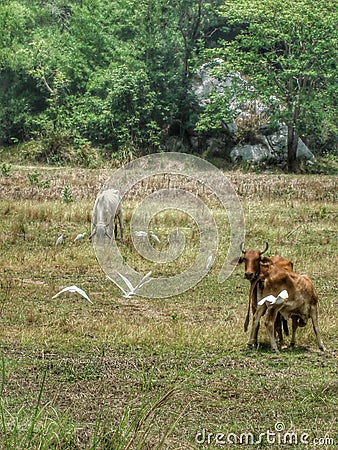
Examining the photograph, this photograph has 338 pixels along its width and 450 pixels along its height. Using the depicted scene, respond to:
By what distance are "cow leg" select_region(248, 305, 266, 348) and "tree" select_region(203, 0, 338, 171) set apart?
701 inches

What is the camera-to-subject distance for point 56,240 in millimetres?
13250

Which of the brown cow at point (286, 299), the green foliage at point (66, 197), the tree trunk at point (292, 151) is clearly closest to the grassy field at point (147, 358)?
the brown cow at point (286, 299)

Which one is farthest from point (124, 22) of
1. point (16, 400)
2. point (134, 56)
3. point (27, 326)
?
point (16, 400)

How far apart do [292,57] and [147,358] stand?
754 inches

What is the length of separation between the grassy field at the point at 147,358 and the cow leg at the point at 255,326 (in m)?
0.09

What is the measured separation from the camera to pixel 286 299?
7.33 meters

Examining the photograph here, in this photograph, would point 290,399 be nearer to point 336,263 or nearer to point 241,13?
point 336,263

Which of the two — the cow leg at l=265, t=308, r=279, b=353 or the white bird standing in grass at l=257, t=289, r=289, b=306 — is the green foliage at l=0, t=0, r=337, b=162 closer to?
the cow leg at l=265, t=308, r=279, b=353

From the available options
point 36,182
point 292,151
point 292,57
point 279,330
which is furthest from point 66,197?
point 292,151

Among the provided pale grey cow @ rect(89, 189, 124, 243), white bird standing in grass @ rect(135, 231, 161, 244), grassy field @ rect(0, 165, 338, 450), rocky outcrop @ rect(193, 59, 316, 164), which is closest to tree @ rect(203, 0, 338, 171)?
rocky outcrop @ rect(193, 59, 316, 164)

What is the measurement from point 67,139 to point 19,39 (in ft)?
20.0
